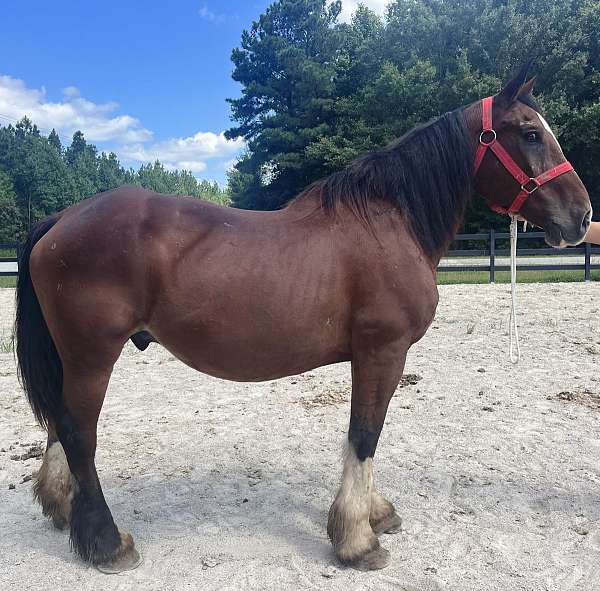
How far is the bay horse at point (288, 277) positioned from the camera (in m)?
2.25

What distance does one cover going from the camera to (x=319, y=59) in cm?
3484

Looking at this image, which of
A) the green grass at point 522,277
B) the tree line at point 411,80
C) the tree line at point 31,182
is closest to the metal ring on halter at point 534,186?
the green grass at point 522,277

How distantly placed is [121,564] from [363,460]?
135 cm

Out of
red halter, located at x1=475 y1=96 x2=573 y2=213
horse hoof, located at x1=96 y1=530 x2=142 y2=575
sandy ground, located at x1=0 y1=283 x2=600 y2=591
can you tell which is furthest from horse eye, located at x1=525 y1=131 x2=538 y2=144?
horse hoof, located at x1=96 y1=530 x2=142 y2=575

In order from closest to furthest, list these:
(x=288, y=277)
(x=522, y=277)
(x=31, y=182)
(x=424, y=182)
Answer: (x=288, y=277)
(x=424, y=182)
(x=522, y=277)
(x=31, y=182)

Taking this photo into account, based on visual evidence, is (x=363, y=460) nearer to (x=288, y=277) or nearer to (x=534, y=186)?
(x=288, y=277)

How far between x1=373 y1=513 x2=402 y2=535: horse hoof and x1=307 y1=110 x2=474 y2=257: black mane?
1542mm

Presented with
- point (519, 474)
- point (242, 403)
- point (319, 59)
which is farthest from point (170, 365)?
point (319, 59)

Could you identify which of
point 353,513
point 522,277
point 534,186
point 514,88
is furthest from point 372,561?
point 522,277

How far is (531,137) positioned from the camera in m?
2.44

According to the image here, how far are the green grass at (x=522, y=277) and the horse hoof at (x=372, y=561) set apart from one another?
11907mm

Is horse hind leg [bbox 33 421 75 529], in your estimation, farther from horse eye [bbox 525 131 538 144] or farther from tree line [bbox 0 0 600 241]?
tree line [bbox 0 0 600 241]

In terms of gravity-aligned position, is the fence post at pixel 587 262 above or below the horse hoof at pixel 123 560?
above

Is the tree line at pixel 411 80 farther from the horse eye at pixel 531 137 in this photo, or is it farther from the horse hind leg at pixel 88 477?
the horse hind leg at pixel 88 477
